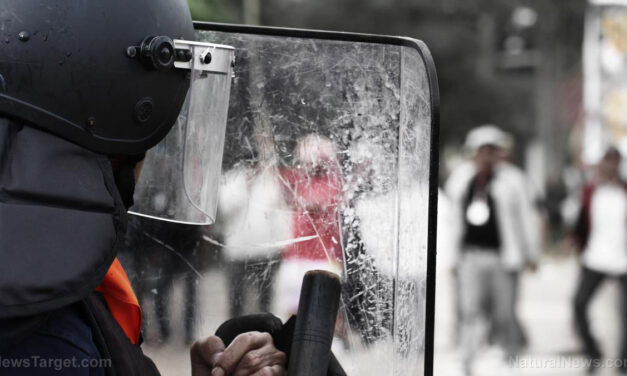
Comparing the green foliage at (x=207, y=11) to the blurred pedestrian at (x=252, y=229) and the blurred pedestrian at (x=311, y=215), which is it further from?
the blurred pedestrian at (x=311, y=215)

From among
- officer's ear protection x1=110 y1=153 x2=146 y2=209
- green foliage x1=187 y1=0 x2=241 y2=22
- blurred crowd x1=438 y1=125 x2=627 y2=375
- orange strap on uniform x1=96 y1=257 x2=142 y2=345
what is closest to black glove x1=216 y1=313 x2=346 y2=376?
orange strap on uniform x1=96 y1=257 x2=142 y2=345

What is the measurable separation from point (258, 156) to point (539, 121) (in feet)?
83.8

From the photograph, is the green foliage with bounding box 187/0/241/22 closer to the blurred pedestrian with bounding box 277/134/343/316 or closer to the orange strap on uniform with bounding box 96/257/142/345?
the blurred pedestrian with bounding box 277/134/343/316

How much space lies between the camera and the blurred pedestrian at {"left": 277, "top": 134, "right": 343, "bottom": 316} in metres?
2.05

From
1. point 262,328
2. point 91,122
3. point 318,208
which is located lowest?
point 262,328

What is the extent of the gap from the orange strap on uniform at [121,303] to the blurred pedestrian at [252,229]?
12.3 inches

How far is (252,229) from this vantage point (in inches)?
87.1

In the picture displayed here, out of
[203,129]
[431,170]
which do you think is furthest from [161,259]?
[431,170]

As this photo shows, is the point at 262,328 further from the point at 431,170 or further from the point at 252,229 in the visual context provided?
the point at 431,170

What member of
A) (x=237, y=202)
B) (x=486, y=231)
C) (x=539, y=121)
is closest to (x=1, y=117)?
(x=237, y=202)

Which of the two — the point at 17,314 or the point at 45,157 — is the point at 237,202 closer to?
the point at 45,157

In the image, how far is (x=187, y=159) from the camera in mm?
2139

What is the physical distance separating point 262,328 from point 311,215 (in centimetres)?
28

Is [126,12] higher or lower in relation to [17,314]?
higher
